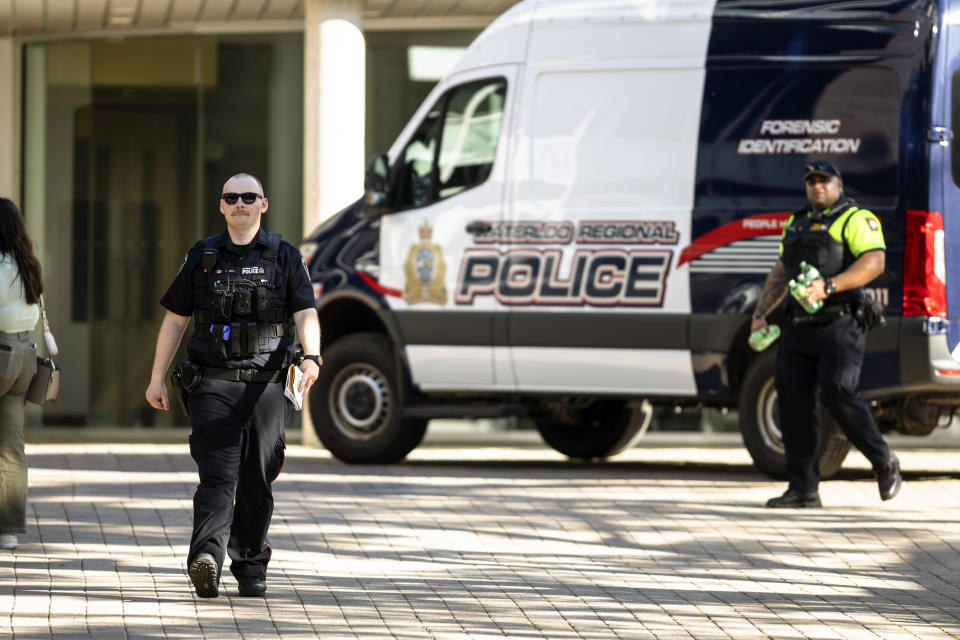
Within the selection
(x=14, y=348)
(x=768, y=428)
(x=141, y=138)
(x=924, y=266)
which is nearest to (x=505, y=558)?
(x=14, y=348)

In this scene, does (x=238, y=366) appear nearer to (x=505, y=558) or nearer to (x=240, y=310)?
(x=240, y=310)

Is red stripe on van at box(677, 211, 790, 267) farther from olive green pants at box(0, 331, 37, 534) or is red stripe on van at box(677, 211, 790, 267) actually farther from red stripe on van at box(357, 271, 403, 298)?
olive green pants at box(0, 331, 37, 534)

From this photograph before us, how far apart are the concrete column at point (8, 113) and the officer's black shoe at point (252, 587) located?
32.7 ft

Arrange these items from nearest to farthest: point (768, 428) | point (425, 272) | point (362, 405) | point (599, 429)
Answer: point (768, 428) < point (425, 272) < point (362, 405) < point (599, 429)

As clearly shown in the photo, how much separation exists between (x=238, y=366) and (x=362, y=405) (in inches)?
208

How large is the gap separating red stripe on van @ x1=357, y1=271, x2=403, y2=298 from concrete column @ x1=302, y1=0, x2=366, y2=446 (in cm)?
228

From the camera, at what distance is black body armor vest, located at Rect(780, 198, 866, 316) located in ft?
31.8

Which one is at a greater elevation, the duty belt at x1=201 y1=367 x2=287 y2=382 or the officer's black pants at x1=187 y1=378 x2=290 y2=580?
the duty belt at x1=201 y1=367 x2=287 y2=382

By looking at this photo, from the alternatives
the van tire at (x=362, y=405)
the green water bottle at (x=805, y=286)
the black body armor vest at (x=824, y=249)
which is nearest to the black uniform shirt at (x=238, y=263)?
the green water bottle at (x=805, y=286)

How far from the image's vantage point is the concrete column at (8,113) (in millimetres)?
16344

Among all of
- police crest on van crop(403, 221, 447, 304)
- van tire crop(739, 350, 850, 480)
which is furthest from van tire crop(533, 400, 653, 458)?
→ van tire crop(739, 350, 850, 480)

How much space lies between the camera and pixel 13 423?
8320 mm

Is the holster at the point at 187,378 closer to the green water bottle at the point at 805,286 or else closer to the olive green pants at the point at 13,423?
the olive green pants at the point at 13,423

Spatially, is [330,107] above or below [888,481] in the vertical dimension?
above
